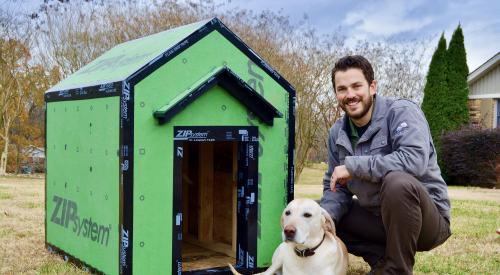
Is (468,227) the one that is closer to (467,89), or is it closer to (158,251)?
(158,251)

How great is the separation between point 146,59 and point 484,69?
1643 cm

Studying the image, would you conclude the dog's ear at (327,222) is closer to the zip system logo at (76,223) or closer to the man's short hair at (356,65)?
the man's short hair at (356,65)

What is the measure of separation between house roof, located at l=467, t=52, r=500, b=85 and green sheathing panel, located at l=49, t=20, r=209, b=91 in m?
15.3

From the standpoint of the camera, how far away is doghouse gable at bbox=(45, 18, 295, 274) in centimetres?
377

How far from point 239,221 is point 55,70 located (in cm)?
1439

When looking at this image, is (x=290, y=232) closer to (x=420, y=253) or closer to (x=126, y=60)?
(x=126, y=60)

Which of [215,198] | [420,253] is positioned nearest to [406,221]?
[420,253]

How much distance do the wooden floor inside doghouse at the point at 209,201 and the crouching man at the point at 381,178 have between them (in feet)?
4.24

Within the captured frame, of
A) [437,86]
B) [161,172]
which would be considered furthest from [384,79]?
[161,172]

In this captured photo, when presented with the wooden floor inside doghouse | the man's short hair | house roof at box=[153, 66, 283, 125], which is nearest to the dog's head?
the man's short hair

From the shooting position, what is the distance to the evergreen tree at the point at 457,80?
18.1 meters

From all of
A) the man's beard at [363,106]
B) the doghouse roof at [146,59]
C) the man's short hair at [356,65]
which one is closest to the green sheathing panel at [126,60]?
the doghouse roof at [146,59]

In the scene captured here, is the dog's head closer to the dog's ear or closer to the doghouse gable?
the dog's ear

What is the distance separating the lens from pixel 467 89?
18344 mm
